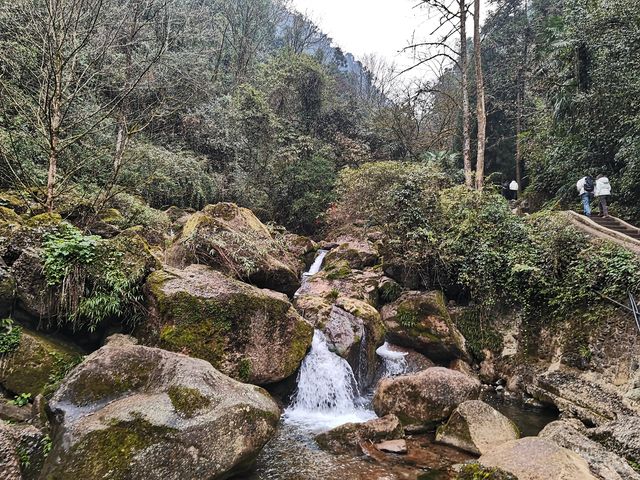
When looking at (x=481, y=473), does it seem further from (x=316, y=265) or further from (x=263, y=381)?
(x=316, y=265)

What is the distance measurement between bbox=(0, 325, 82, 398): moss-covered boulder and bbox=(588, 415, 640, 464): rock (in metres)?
7.84

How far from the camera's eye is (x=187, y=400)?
448 cm

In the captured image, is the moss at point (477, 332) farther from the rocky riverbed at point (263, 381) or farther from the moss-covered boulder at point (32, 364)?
the moss-covered boulder at point (32, 364)

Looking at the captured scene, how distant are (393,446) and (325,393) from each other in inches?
82.0

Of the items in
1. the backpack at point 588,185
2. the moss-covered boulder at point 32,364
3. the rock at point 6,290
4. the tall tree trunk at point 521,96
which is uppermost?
the tall tree trunk at point 521,96

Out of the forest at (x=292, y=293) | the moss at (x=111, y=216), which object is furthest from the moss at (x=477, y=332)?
the moss at (x=111, y=216)

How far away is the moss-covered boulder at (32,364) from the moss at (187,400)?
6.12 feet

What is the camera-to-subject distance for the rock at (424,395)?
6.84 metres

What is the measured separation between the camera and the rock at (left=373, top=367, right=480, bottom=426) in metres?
6.84

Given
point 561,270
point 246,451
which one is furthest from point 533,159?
point 246,451

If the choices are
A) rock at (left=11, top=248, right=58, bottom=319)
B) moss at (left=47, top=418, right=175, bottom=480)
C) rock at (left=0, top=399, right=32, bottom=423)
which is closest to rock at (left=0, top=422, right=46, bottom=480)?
moss at (left=47, top=418, right=175, bottom=480)

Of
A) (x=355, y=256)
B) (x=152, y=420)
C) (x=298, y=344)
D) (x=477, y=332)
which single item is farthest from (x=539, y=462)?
(x=355, y=256)

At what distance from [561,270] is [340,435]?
21.9ft

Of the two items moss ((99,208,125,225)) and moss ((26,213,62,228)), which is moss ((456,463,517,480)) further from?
moss ((99,208,125,225))
